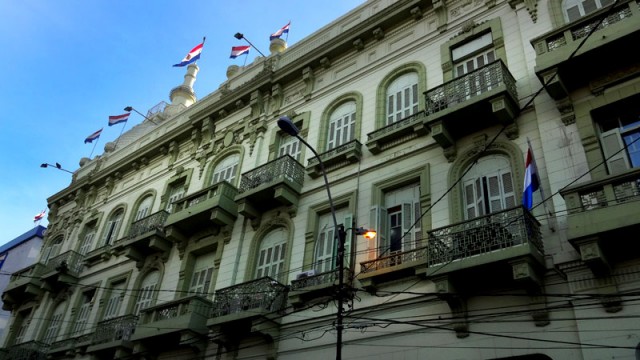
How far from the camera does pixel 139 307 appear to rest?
19.7 meters

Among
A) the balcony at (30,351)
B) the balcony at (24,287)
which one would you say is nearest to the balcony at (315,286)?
the balcony at (30,351)

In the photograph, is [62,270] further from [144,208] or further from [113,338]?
[113,338]

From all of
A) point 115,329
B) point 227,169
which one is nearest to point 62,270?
point 115,329

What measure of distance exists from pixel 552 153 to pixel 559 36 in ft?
9.43

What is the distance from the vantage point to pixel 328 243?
600 inches

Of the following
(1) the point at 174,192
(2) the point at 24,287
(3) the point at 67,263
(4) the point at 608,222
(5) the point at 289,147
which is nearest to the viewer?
(4) the point at 608,222

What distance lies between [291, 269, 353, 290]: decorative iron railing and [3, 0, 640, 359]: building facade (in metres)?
0.04

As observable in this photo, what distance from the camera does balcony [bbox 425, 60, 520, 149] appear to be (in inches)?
499

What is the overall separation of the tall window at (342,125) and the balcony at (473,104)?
3.79 m

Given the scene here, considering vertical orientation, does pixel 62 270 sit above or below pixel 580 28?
below

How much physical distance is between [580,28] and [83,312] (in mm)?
20737

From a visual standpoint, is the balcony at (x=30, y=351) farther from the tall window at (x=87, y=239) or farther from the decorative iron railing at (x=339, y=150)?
the decorative iron railing at (x=339, y=150)

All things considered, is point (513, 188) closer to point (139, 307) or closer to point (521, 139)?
point (521, 139)

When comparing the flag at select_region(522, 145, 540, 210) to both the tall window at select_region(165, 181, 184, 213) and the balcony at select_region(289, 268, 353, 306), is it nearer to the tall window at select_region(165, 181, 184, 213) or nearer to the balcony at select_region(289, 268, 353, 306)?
the balcony at select_region(289, 268, 353, 306)
